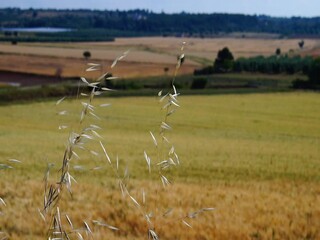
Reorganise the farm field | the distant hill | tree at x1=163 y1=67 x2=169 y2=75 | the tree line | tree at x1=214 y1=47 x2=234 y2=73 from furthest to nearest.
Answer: the distant hill < tree at x1=214 y1=47 x2=234 y2=73 < the tree line < tree at x1=163 y1=67 x2=169 y2=75 < the farm field

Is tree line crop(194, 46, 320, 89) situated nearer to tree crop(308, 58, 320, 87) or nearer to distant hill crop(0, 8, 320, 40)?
tree crop(308, 58, 320, 87)

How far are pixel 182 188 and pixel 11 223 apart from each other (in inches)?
132

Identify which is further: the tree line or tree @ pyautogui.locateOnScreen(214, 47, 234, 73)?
tree @ pyautogui.locateOnScreen(214, 47, 234, 73)

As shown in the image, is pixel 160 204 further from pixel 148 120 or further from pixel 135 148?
pixel 148 120

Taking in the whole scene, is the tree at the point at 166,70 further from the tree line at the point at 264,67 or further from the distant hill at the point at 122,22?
the distant hill at the point at 122,22

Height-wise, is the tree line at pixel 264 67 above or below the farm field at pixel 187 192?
below

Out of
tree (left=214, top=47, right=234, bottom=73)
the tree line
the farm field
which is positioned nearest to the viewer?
the farm field

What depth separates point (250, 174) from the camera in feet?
47.1

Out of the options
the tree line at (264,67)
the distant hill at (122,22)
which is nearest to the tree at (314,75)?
the tree line at (264,67)

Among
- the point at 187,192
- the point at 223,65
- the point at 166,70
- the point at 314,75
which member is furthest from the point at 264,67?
the point at 187,192

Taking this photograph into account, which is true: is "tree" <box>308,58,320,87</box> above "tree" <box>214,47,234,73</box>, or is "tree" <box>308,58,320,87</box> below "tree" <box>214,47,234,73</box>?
above

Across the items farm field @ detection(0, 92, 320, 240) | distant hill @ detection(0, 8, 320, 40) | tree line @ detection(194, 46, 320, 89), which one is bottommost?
distant hill @ detection(0, 8, 320, 40)

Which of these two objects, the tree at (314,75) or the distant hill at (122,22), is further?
the distant hill at (122,22)

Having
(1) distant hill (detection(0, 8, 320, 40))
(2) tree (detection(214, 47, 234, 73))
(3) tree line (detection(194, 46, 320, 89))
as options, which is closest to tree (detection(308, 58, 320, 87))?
(3) tree line (detection(194, 46, 320, 89))
